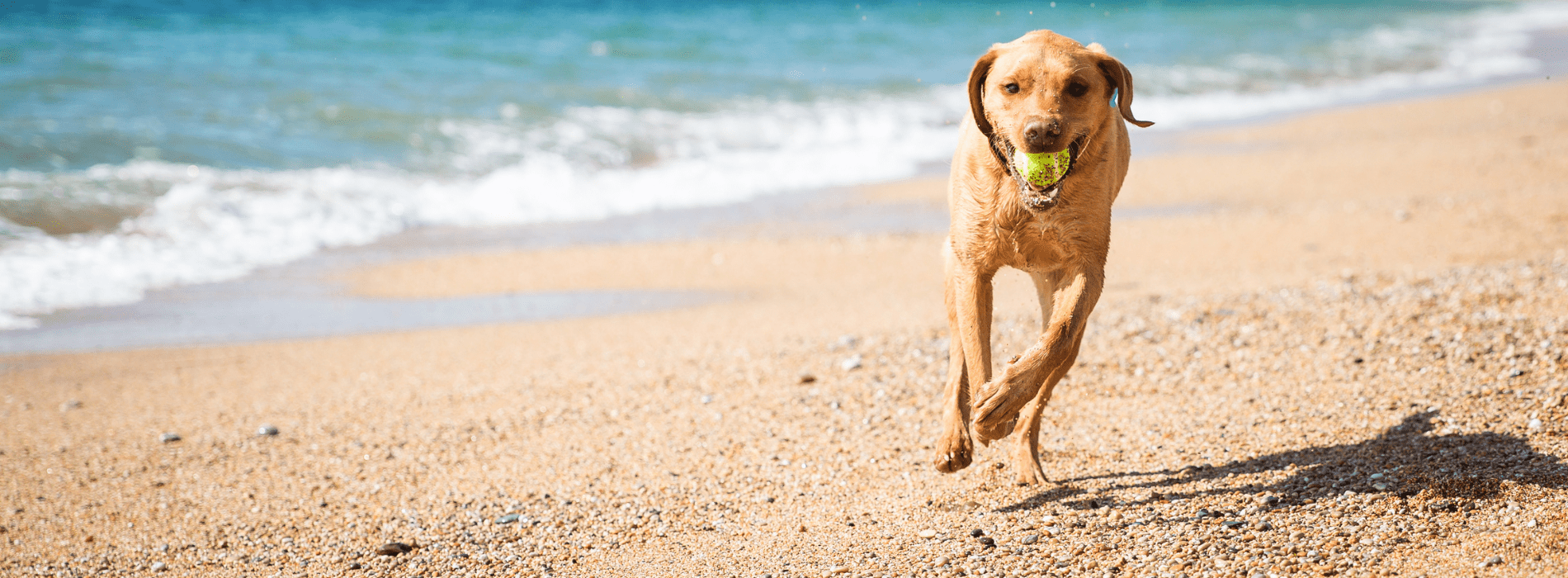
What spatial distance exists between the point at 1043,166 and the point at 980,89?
37cm

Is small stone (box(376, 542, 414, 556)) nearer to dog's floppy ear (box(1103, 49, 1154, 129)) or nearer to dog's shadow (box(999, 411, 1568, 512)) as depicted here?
dog's shadow (box(999, 411, 1568, 512))

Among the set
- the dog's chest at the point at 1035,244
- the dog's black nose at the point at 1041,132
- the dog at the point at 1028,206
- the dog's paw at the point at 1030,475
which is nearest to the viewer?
the dog's black nose at the point at 1041,132

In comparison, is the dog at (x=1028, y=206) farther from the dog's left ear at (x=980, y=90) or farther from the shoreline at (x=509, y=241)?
the shoreline at (x=509, y=241)

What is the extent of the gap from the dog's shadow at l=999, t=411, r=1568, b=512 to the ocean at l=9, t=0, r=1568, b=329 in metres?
7.87


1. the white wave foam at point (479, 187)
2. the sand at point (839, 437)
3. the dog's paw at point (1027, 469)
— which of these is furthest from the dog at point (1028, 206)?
the white wave foam at point (479, 187)

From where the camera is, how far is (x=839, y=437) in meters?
5.41

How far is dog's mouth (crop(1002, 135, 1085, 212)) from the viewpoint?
145 inches

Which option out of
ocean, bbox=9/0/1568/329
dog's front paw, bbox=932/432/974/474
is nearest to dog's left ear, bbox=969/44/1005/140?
dog's front paw, bbox=932/432/974/474

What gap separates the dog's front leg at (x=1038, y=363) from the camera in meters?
3.76

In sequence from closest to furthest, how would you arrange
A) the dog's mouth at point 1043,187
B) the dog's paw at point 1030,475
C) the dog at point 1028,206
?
the dog at point 1028,206 < the dog's mouth at point 1043,187 < the dog's paw at point 1030,475

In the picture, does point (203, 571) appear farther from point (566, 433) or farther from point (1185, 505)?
point (1185, 505)

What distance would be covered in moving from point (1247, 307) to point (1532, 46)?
31769 mm

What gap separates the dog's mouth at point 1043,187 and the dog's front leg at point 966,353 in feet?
1.44

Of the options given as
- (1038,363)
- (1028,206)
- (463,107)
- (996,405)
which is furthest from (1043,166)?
(463,107)
